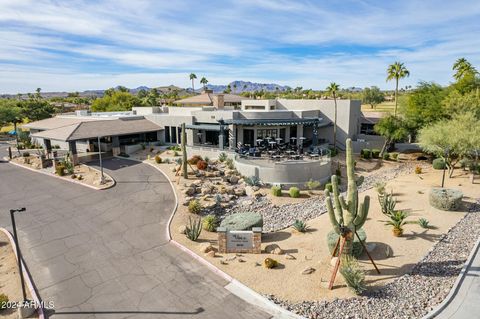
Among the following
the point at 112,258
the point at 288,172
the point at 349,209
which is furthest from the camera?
the point at 288,172

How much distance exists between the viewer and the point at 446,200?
842 inches

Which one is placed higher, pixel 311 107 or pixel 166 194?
pixel 311 107

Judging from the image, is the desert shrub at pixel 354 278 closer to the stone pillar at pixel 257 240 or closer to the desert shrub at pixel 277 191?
the stone pillar at pixel 257 240

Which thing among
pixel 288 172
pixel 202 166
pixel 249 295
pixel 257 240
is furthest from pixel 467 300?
pixel 202 166

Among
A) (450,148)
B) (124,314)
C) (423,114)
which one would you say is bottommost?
(124,314)

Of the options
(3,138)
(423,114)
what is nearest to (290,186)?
(423,114)

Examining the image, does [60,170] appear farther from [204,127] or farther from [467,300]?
[467,300]

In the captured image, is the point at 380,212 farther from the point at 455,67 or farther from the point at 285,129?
the point at 455,67

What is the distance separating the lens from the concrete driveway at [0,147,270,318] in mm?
12430

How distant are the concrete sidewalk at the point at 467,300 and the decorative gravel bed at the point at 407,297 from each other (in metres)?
0.39

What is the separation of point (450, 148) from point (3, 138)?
73.1 m

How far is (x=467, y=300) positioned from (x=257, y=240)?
9.41m

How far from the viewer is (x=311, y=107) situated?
43781mm

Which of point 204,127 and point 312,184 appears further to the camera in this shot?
point 204,127
